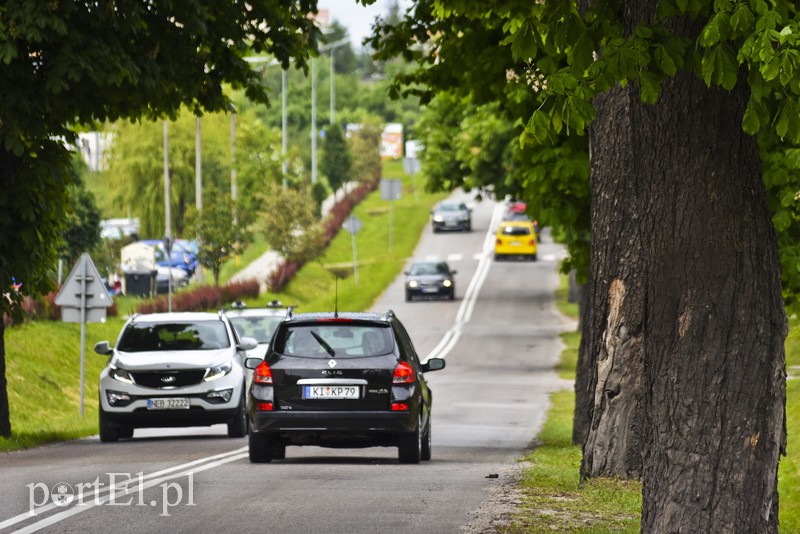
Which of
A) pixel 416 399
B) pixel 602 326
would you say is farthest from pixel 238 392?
pixel 602 326

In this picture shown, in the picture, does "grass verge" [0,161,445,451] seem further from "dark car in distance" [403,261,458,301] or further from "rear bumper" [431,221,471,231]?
"dark car in distance" [403,261,458,301]

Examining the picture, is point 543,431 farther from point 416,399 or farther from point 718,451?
point 718,451

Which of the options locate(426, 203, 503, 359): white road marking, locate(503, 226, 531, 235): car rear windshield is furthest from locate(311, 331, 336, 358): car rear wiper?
locate(503, 226, 531, 235): car rear windshield

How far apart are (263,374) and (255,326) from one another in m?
11.5

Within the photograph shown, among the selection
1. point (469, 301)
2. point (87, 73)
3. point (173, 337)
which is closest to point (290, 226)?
point (469, 301)

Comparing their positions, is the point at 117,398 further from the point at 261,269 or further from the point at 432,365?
the point at 261,269

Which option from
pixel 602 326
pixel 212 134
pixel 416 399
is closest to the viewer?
pixel 602 326

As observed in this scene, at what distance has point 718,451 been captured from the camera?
8594 millimetres

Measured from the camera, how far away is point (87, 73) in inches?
730

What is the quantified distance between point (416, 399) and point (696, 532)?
7951 millimetres

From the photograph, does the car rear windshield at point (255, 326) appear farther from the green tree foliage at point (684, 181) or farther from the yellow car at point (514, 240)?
the yellow car at point (514, 240)

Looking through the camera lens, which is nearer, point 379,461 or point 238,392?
point 379,461

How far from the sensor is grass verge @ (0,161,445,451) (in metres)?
26.9

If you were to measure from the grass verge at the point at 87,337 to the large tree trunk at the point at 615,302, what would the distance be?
7923 mm
